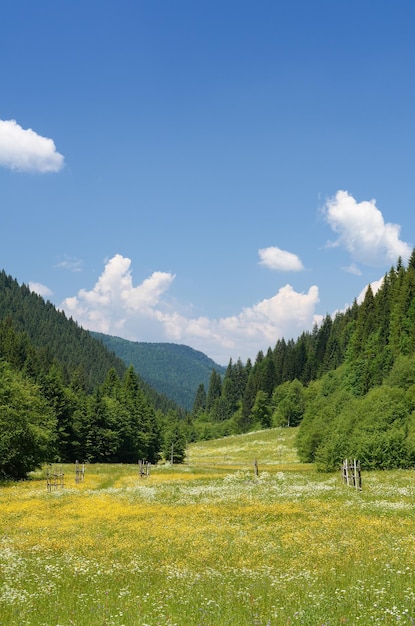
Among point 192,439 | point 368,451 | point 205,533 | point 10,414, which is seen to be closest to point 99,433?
point 10,414

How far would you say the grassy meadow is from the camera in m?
11.7

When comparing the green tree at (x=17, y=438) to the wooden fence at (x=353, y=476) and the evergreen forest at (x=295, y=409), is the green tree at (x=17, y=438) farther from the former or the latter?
the wooden fence at (x=353, y=476)

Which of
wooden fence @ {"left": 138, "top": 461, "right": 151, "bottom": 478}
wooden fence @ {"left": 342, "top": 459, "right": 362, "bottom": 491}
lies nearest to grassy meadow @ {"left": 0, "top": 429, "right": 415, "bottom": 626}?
wooden fence @ {"left": 342, "top": 459, "right": 362, "bottom": 491}

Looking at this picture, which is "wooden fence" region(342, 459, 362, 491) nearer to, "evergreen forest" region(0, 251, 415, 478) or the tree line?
"evergreen forest" region(0, 251, 415, 478)

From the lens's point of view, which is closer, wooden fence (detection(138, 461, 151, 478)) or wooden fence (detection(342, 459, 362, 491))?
wooden fence (detection(342, 459, 362, 491))

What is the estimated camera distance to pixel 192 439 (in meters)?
194

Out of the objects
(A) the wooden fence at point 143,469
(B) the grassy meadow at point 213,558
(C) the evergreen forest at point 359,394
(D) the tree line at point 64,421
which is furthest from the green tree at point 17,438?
(C) the evergreen forest at point 359,394

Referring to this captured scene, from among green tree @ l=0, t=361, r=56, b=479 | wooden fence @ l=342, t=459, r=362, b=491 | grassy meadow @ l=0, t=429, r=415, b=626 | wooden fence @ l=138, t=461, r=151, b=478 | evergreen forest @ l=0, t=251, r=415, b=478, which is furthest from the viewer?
Answer: evergreen forest @ l=0, t=251, r=415, b=478

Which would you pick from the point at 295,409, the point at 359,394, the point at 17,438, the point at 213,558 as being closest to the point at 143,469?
the point at 17,438

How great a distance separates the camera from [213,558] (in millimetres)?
17969

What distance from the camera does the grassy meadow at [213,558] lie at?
11.7 meters

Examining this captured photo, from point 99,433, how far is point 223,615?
87958mm

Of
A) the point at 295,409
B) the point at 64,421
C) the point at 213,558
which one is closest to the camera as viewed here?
the point at 213,558

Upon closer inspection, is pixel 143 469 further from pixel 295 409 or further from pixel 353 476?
pixel 295 409
